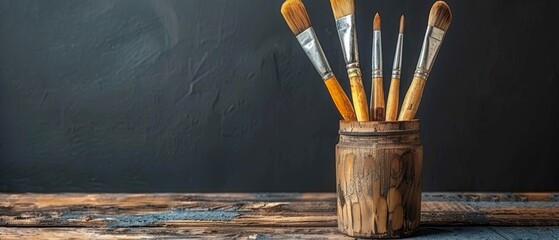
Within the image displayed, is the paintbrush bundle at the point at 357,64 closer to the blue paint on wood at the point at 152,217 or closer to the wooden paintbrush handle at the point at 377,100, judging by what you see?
the wooden paintbrush handle at the point at 377,100

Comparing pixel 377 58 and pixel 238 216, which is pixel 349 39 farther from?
pixel 238 216

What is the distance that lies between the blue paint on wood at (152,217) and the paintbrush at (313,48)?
0.72ft

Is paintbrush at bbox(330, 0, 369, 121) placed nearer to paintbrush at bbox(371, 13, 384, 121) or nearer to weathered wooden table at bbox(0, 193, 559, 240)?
paintbrush at bbox(371, 13, 384, 121)

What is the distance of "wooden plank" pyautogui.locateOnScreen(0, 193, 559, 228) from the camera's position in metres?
0.72

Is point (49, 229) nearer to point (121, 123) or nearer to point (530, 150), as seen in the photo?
point (121, 123)

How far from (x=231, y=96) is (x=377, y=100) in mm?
402

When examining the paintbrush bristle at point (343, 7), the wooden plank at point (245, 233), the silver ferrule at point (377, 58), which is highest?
the paintbrush bristle at point (343, 7)

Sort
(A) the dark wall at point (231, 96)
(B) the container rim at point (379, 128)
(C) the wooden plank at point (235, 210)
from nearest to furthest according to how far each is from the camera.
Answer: (B) the container rim at point (379, 128) < (C) the wooden plank at point (235, 210) < (A) the dark wall at point (231, 96)

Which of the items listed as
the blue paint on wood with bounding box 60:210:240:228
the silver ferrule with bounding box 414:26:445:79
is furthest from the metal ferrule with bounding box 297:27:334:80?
the blue paint on wood with bounding box 60:210:240:228

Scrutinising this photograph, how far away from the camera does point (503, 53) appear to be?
3.24ft

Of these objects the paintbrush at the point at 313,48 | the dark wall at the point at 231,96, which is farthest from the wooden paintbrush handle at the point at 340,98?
the dark wall at the point at 231,96

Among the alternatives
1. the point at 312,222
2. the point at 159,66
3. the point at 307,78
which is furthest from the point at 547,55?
the point at 159,66

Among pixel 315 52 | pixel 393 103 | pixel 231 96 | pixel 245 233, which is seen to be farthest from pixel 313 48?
pixel 231 96

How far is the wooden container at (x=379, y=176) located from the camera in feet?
2.02
